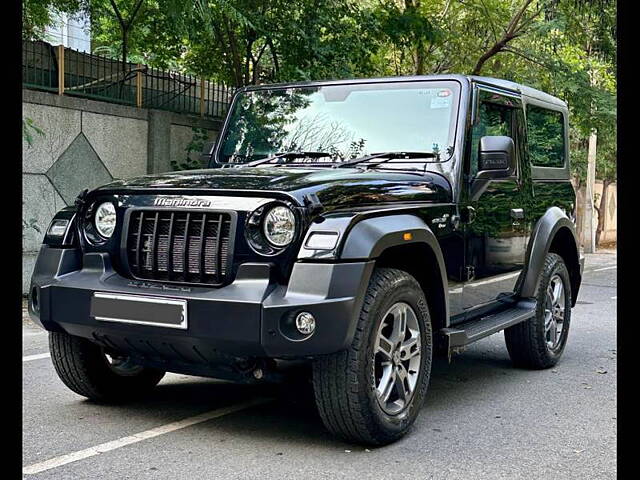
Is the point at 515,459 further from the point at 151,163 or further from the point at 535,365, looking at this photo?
the point at 151,163

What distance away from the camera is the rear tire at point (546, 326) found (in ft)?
20.6

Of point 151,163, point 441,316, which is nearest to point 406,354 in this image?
point 441,316

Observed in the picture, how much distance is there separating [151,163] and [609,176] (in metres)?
18.1

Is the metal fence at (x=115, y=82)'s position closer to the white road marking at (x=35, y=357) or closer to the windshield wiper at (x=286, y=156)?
the white road marking at (x=35, y=357)

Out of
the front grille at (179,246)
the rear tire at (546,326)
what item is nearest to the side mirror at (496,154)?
the rear tire at (546,326)

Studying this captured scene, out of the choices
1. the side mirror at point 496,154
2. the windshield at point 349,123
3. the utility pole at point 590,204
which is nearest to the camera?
the side mirror at point 496,154

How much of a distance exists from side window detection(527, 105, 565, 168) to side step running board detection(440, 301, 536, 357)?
1.23m

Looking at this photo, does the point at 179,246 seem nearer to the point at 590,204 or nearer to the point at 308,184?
the point at 308,184

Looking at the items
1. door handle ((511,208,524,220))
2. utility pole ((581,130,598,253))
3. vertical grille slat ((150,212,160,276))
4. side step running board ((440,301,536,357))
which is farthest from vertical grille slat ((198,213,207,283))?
utility pole ((581,130,598,253))

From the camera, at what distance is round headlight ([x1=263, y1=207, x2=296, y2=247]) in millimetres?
4047

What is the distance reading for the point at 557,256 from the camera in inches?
261

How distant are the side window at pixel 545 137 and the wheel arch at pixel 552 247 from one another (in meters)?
0.44

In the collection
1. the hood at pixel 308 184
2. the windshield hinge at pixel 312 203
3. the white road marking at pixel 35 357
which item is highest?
the hood at pixel 308 184

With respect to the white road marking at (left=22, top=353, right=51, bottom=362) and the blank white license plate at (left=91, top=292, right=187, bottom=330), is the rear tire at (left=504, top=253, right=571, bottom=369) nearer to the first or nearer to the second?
the blank white license plate at (left=91, top=292, right=187, bottom=330)
